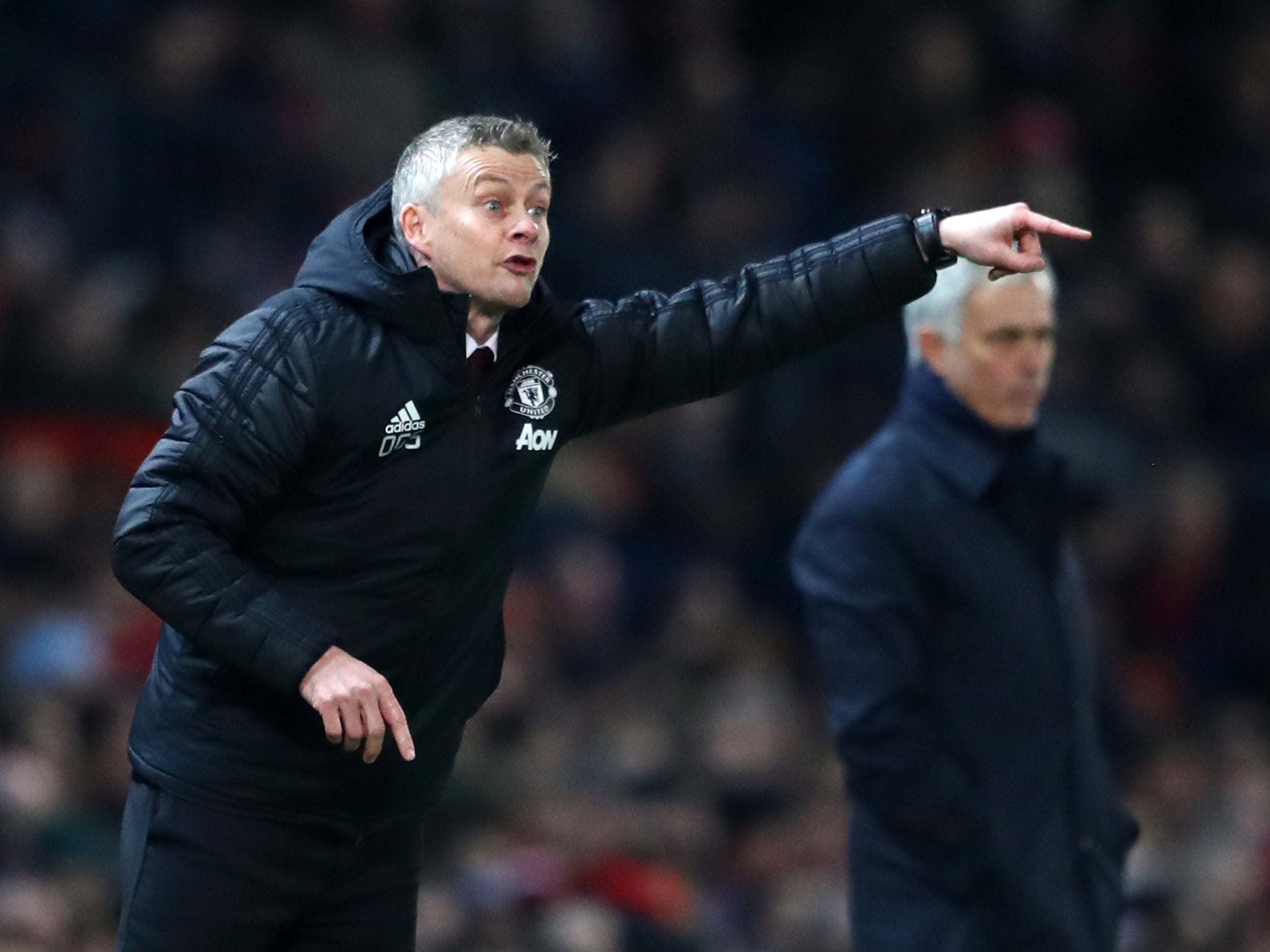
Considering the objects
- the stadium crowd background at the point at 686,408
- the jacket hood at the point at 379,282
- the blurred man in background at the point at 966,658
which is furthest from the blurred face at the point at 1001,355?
the stadium crowd background at the point at 686,408

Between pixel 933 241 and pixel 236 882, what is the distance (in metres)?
1.43

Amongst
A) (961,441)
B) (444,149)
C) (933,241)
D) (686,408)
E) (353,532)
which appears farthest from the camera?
(686,408)

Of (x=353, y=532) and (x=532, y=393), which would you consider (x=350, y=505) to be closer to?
(x=353, y=532)

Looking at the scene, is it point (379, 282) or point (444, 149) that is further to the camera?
point (444, 149)

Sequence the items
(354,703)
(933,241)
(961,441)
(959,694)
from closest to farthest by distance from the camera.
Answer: (354,703) → (933,241) → (959,694) → (961,441)

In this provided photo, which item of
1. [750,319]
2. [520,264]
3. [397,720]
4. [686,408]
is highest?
[520,264]

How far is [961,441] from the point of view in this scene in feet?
12.5

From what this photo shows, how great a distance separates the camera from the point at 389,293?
291 centimetres

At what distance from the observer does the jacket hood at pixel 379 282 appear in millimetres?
2914

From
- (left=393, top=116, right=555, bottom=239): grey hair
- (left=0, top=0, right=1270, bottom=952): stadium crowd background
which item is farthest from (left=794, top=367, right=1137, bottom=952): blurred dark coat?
(left=0, top=0, right=1270, bottom=952): stadium crowd background

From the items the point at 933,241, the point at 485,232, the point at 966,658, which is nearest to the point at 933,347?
the point at 966,658

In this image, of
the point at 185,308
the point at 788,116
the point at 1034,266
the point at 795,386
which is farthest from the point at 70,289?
the point at 1034,266

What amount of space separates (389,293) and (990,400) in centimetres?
138

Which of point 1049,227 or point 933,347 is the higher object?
point 1049,227
